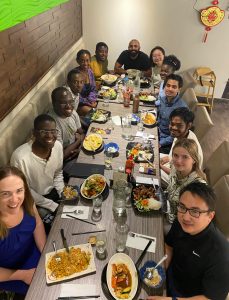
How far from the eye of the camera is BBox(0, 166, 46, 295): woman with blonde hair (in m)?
1.70

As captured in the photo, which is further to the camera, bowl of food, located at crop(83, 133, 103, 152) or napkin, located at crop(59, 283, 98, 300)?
bowl of food, located at crop(83, 133, 103, 152)

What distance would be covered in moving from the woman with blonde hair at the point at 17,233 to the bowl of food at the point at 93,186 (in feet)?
1.42

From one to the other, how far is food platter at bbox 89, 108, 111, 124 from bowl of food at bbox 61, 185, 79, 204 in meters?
1.26

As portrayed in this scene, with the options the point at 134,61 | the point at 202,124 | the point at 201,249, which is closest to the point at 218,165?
the point at 202,124

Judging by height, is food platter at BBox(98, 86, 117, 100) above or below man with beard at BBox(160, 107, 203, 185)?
below

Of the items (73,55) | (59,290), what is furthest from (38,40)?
(59,290)

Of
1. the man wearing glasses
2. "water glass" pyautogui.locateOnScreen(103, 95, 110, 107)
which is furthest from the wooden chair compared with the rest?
the man wearing glasses

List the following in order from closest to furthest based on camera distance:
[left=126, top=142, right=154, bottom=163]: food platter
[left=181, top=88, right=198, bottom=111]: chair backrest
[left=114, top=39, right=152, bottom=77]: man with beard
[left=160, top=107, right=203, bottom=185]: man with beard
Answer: [left=126, top=142, right=154, bottom=163]: food platter < [left=160, top=107, right=203, bottom=185]: man with beard < [left=181, top=88, right=198, bottom=111]: chair backrest < [left=114, top=39, right=152, bottom=77]: man with beard

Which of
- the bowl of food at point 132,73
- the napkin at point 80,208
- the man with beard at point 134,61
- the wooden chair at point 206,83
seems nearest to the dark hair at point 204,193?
the napkin at point 80,208

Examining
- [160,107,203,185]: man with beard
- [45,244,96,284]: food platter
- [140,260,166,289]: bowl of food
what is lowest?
[45,244,96,284]: food platter

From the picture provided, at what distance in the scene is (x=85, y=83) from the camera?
163 inches

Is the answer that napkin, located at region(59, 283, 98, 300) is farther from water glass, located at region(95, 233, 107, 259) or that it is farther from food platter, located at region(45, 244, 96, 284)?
water glass, located at region(95, 233, 107, 259)

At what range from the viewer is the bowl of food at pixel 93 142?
2643 millimetres

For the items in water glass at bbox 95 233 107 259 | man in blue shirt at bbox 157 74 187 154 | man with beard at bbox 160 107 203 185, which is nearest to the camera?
water glass at bbox 95 233 107 259
